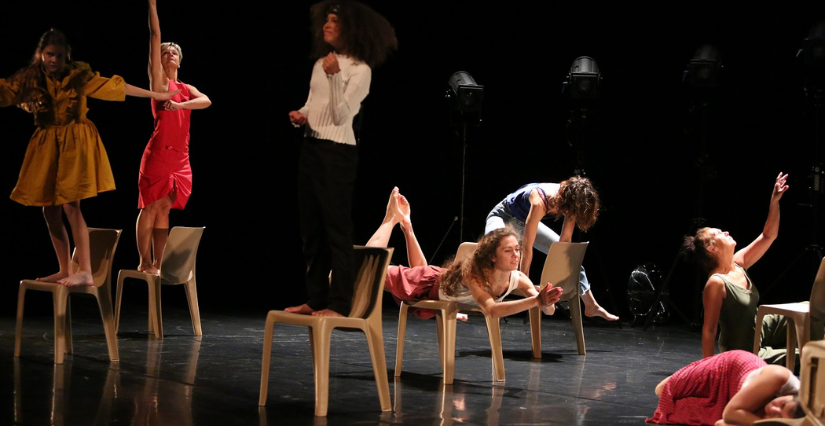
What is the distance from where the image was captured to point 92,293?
4520 millimetres

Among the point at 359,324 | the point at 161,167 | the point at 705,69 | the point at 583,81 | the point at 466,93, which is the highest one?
the point at 705,69

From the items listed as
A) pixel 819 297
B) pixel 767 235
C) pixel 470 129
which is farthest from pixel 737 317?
pixel 470 129

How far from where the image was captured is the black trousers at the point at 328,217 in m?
3.34

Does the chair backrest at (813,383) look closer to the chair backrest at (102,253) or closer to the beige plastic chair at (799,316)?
the beige plastic chair at (799,316)

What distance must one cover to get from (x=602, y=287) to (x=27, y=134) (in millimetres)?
5064

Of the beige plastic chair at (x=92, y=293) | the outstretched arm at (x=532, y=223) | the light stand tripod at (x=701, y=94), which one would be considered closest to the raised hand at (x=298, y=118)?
the beige plastic chair at (x=92, y=293)

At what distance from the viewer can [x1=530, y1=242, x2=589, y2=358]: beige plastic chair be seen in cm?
500

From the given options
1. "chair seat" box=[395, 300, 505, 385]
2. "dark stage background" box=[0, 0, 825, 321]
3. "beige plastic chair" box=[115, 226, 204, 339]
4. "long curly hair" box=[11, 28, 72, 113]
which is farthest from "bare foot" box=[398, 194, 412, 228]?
"dark stage background" box=[0, 0, 825, 321]

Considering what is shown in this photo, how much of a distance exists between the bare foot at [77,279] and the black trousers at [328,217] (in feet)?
5.04

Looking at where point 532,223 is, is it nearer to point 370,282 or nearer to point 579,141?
point 579,141

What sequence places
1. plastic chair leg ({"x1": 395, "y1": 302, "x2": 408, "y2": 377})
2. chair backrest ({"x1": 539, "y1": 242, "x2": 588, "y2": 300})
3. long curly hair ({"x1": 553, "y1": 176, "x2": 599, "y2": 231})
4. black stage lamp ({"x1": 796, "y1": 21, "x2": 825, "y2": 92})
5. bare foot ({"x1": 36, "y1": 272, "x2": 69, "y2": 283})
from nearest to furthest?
plastic chair leg ({"x1": 395, "y1": 302, "x2": 408, "y2": 377})
bare foot ({"x1": 36, "y1": 272, "x2": 69, "y2": 283})
chair backrest ({"x1": 539, "y1": 242, "x2": 588, "y2": 300})
long curly hair ({"x1": 553, "y1": 176, "x2": 599, "y2": 231})
black stage lamp ({"x1": 796, "y1": 21, "x2": 825, "y2": 92})

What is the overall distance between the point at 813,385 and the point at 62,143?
341cm

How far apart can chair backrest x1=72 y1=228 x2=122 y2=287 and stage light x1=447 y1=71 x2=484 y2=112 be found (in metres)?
3.00

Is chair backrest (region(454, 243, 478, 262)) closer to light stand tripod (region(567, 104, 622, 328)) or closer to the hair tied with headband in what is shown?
the hair tied with headband
